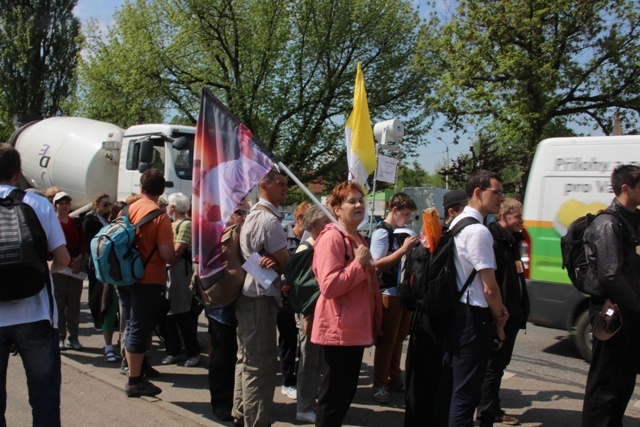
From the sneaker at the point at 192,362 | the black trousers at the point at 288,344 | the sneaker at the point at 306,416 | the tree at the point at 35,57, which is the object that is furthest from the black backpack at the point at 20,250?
the tree at the point at 35,57

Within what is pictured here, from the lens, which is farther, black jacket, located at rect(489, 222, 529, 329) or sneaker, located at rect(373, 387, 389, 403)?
sneaker, located at rect(373, 387, 389, 403)

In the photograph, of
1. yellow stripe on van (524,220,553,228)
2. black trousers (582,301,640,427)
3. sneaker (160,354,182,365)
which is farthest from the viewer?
yellow stripe on van (524,220,553,228)

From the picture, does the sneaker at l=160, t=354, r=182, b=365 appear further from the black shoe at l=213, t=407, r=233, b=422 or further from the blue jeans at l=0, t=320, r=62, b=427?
the blue jeans at l=0, t=320, r=62, b=427

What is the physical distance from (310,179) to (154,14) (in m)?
8.10

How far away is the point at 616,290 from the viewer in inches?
131

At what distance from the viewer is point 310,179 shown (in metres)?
21.7

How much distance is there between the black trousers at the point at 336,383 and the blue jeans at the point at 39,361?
1.49 m

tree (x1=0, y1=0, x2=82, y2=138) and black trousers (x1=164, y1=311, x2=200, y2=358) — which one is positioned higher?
tree (x1=0, y1=0, x2=82, y2=138)

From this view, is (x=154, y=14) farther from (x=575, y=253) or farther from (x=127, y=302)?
(x=575, y=253)

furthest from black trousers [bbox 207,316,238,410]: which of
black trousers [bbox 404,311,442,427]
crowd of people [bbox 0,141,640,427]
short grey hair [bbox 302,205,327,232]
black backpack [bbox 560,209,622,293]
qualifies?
black backpack [bbox 560,209,622,293]

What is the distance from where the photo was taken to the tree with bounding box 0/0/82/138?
97.7 feet

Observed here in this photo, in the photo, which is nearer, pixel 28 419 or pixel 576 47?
pixel 28 419

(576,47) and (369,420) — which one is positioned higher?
(576,47)

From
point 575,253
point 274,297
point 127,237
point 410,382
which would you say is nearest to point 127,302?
point 127,237
